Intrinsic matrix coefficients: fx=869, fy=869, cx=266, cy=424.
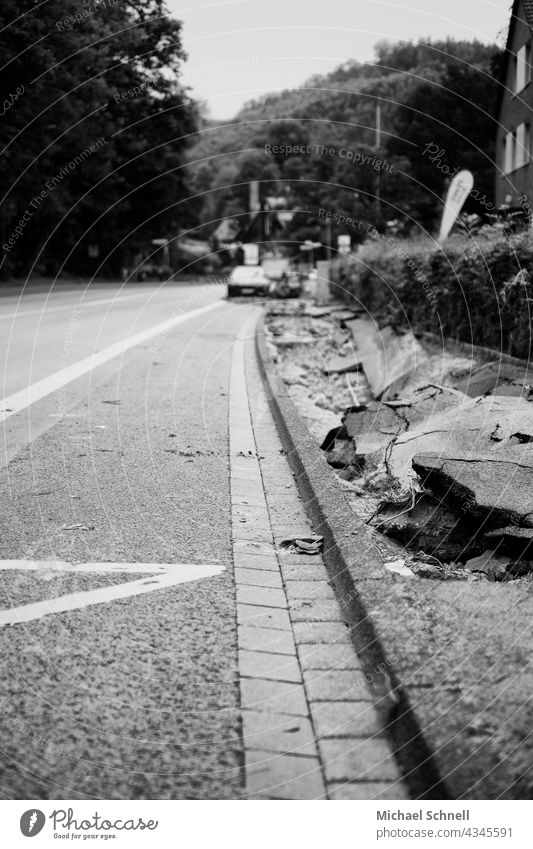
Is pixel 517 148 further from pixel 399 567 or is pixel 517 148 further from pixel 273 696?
pixel 273 696

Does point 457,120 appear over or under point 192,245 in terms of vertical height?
over

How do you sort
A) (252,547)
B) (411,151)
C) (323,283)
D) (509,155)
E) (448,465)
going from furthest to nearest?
(411,151) < (509,155) < (323,283) < (448,465) < (252,547)

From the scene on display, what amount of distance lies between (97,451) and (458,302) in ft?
20.2

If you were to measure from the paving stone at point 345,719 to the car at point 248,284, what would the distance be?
103 feet

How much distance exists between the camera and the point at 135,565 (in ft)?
12.3

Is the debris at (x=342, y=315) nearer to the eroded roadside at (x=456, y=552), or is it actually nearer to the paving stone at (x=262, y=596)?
the eroded roadside at (x=456, y=552)

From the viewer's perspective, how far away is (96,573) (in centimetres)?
364

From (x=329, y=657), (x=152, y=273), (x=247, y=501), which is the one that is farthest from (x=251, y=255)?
(x=329, y=657)

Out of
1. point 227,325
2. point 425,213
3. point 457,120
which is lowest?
point 227,325

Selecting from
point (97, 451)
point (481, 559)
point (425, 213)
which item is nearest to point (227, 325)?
point (97, 451)

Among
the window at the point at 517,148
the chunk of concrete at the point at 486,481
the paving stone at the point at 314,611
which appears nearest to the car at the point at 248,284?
the window at the point at 517,148

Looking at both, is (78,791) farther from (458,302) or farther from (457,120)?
(457,120)

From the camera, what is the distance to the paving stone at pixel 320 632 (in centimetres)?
307

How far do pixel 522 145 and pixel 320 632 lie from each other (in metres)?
27.8
